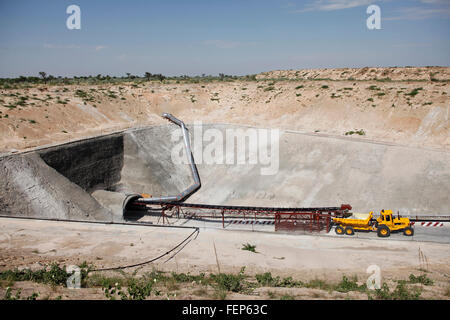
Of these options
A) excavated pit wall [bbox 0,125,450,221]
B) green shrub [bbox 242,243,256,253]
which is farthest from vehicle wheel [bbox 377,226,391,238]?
green shrub [bbox 242,243,256,253]

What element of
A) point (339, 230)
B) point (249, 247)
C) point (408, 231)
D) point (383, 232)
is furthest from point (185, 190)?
point (408, 231)

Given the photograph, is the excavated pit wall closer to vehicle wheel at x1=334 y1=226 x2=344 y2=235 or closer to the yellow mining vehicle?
the yellow mining vehicle

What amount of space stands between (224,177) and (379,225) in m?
18.5

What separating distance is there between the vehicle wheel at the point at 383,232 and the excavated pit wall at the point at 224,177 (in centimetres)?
502

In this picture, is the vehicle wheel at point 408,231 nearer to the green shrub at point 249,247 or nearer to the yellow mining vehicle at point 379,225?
the yellow mining vehicle at point 379,225

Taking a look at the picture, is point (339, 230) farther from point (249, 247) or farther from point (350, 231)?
point (249, 247)

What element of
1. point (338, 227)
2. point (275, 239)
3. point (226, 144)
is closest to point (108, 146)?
point (226, 144)

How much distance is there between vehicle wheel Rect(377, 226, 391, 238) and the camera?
25.1 m

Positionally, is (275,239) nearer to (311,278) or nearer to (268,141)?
(311,278)

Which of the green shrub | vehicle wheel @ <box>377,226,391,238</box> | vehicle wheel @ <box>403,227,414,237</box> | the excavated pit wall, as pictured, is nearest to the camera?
the green shrub

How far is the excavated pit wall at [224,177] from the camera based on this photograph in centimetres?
2909
